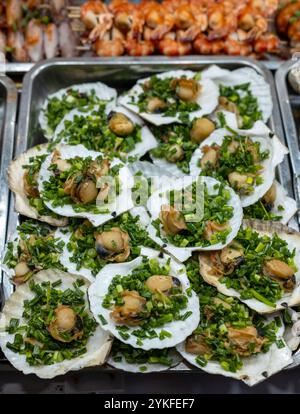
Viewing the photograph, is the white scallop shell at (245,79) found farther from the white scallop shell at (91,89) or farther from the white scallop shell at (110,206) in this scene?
the white scallop shell at (110,206)

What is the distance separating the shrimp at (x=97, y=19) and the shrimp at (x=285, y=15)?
122 centimetres

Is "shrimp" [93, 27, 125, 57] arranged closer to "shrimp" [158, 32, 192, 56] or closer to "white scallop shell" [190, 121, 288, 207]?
"shrimp" [158, 32, 192, 56]

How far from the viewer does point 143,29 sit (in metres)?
3.80

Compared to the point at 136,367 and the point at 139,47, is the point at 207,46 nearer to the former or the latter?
the point at 139,47

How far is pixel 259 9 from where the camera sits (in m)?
3.83

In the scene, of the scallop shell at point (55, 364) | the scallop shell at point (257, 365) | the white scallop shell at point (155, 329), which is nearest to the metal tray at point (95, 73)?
the scallop shell at point (55, 364)

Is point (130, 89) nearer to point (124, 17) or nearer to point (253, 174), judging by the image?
point (124, 17)

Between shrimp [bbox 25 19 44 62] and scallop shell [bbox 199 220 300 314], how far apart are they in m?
1.92

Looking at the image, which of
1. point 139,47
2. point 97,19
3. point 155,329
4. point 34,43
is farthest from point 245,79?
point 155,329

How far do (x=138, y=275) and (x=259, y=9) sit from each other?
2268 millimetres

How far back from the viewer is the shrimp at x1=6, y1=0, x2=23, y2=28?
148 inches

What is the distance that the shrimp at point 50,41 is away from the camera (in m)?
3.76

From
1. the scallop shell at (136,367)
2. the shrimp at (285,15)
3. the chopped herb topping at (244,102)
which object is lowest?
the scallop shell at (136,367)

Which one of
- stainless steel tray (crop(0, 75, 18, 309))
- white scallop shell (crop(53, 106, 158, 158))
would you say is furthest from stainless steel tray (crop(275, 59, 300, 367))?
stainless steel tray (crop(0, 75, 18, 309))
